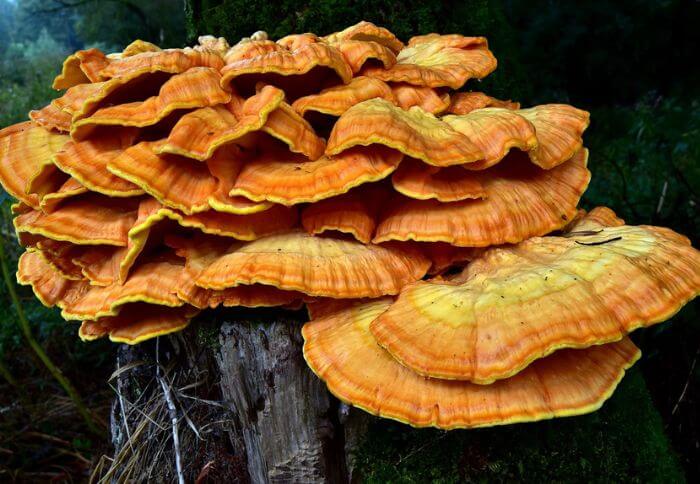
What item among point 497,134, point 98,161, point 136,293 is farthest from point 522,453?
point 98,161

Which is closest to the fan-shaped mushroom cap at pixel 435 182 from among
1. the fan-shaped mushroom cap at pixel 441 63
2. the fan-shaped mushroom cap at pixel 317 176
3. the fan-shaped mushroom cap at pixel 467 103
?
the fan-shaped mushroom cap at pixel 317 176

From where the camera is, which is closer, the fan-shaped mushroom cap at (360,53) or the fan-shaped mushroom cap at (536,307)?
the fan-shaped mushroom cap at (536,307)

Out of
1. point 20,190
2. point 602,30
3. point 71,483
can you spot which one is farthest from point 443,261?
point 602,30

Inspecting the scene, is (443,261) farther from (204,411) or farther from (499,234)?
(204,411)

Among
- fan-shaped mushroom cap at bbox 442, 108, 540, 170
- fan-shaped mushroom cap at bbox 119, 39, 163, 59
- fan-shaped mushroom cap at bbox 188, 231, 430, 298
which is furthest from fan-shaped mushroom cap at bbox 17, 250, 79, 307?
fan-shaped mushroom cap at bbox 442, 108, 540, 170

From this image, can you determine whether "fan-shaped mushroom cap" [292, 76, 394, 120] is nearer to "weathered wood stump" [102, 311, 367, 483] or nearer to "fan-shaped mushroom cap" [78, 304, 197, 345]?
"weathered wood stump" [102, 311, 367, 483]

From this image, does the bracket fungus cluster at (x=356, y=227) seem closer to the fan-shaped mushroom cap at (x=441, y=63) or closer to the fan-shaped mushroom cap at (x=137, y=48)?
the fan-shaped mushroom cap at (x=441, y=63)

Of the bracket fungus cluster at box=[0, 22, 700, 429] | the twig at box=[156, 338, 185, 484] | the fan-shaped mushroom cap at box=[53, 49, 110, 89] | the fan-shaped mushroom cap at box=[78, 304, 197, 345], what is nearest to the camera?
the bracket fungus cluster at box=[0, 22, 700, 429]
